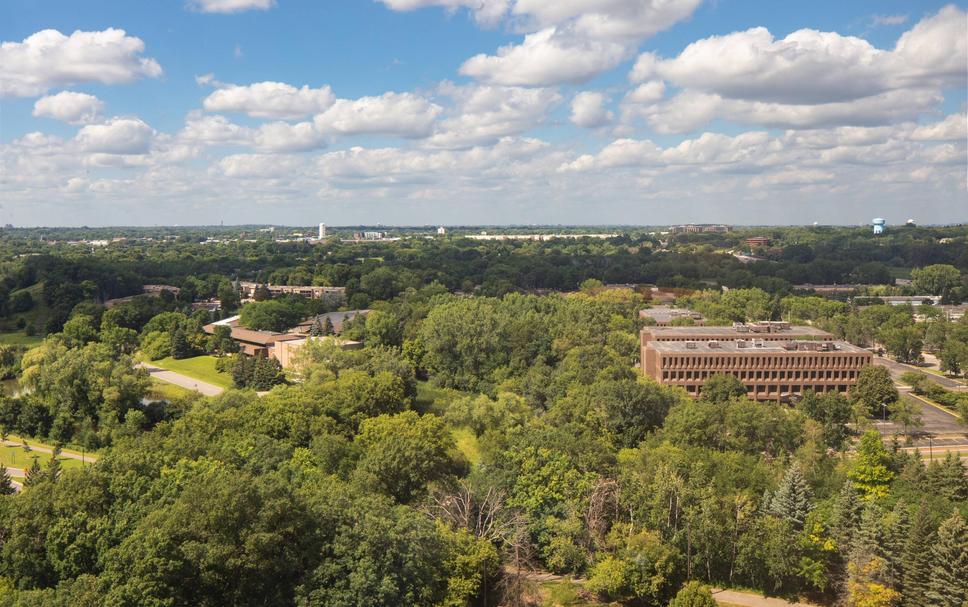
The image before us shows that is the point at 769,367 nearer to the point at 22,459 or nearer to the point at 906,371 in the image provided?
the point at 906,371

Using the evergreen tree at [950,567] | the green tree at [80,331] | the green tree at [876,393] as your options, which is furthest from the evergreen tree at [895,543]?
the green tree at [80,331]

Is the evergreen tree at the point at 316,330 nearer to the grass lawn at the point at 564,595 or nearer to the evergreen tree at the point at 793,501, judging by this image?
the grass lawn at the point at 564,595

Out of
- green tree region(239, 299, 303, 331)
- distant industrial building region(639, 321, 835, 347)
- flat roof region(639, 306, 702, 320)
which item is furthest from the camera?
green tree region(239, 299, 303, 331)

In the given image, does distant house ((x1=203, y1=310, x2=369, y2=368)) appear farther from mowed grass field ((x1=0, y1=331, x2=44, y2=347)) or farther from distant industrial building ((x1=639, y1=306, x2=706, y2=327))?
distant industrial building ((x1=639, y1=306, x2=706, y2=327))

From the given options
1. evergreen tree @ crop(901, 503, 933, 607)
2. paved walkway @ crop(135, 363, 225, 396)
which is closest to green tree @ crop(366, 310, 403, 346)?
paved walkway @ crop(135, 363, 225, 396)

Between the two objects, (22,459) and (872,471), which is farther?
(22,459)

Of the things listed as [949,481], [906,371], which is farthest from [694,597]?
[906,371]
